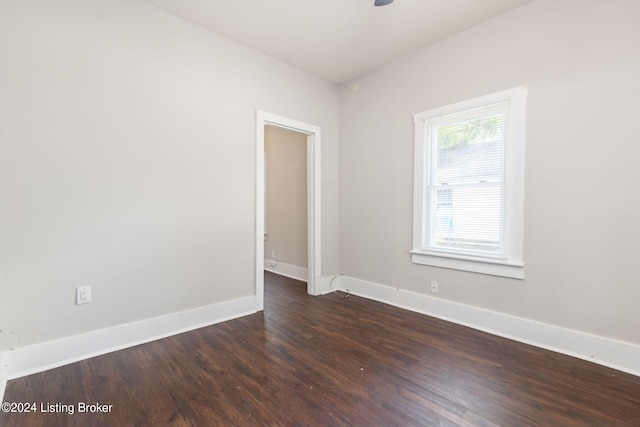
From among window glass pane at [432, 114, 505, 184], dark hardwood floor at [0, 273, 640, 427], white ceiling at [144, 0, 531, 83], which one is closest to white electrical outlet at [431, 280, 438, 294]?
dark hardwood floor at [0, 273, 640, 427]

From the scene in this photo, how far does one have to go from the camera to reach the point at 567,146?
7.52ft

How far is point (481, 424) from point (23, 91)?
3570 millimetres

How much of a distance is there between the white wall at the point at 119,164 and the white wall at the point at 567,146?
2.17m

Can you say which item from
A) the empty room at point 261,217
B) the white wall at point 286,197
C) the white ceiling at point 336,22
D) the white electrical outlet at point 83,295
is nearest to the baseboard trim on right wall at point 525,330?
the empty room at point 261,217

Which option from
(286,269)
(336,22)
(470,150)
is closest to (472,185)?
(470,150)

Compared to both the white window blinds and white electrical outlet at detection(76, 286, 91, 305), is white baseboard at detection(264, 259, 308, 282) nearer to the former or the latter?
the white window blinds

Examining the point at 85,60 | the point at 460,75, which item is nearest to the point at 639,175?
the point at 460,75

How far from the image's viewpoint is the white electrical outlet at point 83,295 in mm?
2190

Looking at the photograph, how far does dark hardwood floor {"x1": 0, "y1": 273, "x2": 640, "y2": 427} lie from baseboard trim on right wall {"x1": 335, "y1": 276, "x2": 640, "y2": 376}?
10 cm

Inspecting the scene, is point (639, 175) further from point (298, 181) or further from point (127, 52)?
point (127, 52)

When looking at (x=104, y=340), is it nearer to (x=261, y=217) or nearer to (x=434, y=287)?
(x=261, y=217)

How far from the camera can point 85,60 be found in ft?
7.22

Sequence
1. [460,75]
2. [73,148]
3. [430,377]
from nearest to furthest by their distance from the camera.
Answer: [430,377], [73,148], [460,75]

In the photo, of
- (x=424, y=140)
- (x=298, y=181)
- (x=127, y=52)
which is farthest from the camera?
(x=298, y=181)
